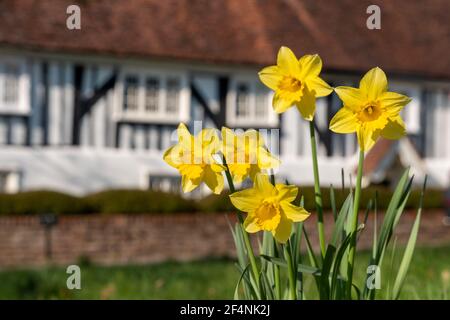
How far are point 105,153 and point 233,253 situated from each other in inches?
137

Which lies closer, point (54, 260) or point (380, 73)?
point (380, 73)

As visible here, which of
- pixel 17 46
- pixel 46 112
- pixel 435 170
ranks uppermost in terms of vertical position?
pixel 17 46

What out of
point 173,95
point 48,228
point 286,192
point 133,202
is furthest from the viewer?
point 173,95

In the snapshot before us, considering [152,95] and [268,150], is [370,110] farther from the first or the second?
[152,95]

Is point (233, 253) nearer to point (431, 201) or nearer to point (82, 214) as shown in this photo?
point (82, 214)

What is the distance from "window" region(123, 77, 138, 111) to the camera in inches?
628

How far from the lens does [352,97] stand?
2.61 meters

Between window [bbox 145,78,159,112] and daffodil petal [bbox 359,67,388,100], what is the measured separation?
13543mm

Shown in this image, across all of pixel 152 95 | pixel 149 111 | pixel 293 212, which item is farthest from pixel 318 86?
pixel 152 95

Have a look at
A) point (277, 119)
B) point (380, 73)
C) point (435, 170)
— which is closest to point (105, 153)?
point (277, 119)

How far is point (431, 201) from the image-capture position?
1616 cm

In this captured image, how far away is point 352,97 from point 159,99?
1355cm

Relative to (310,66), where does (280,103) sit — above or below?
below

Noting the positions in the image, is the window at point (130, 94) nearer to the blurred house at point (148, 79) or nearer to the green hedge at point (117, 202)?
the blurred house at point (148, 79)
